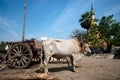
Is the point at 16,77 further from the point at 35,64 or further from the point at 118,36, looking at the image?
the point at 118,36

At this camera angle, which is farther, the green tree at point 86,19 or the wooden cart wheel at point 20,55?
the green tree at point 86,19

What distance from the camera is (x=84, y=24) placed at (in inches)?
1593

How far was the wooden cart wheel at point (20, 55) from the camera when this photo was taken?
8719 millimetres

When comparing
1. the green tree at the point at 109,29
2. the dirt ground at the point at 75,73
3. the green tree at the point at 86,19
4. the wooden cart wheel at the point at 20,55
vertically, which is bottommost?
the dirt ground at the point at 75,73

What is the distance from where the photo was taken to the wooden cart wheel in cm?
872

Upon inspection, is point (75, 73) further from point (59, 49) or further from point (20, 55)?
point (20, 55)

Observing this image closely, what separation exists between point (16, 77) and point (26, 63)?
2.52 metres

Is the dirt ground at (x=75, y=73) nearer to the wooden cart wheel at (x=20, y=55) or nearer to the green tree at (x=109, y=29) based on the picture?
the wooden cart wheel at (x=20, y=55)

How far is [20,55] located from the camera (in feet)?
29.4

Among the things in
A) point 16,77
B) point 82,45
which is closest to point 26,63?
point 16,77

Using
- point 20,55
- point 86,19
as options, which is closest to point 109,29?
point 86,19

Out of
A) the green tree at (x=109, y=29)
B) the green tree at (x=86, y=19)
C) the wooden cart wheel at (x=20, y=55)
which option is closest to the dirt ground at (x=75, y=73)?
the wooden cart wheel at (x=20, y=55)

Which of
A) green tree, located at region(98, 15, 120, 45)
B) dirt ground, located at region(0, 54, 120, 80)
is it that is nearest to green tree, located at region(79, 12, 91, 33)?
green tree, located at region(98, 15, 120, 45)

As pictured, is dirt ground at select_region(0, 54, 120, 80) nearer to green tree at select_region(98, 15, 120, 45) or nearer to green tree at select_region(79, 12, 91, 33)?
green tree at select_region(98, 15, 120, 45)
